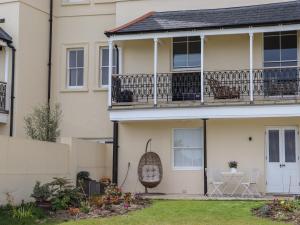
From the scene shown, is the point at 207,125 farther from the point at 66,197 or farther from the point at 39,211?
the point at 39,211

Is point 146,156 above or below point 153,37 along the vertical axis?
below

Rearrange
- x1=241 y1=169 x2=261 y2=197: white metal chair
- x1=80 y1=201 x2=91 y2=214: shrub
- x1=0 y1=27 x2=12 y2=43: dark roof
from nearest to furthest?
x1=80 y1=201 x2=91 y2=214: shrub < x1=241 y1=169 x2=261 y2=197: white metal chair < x1=0 y1=27 x2=12 y2=43: dark roof

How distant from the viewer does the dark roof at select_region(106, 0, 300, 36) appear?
17594mm

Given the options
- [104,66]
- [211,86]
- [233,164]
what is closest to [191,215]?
[233,164]

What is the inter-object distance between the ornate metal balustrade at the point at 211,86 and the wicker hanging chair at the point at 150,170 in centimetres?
188

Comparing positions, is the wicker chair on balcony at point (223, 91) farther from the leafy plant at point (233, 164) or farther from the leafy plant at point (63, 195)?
the leafy plant at point (63, 195)

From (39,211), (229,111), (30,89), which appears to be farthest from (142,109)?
A: (39,211)

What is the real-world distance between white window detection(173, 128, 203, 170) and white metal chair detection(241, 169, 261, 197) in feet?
5.83

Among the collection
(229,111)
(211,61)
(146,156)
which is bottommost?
(146,156)

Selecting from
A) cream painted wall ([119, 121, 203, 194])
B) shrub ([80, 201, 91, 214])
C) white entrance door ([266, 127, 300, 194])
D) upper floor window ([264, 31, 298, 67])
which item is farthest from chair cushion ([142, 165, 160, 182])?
upper floor window ([264, 31, 298, 67])

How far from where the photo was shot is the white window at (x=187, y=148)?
19.0 meters

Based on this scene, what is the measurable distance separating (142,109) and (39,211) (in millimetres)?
5939

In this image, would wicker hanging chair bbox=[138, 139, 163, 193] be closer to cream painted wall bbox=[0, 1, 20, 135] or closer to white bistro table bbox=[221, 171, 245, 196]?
white bistro table bbox=[221, 171, 245, 196]

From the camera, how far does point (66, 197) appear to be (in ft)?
47.4
